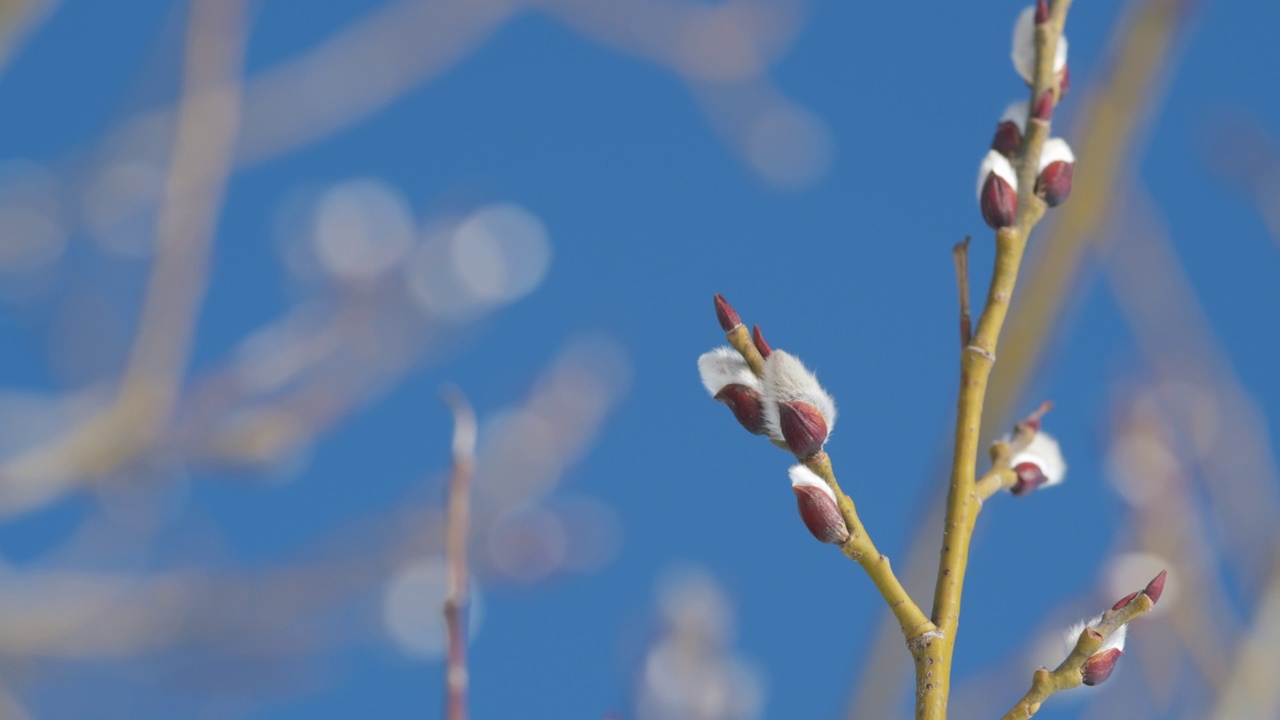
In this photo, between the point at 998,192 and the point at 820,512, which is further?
the point at 998,192

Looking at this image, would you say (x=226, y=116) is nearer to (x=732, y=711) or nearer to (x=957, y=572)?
(x=732, y=711)

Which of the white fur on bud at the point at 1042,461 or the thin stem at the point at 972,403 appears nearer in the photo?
the thin stem at the point at 972,403

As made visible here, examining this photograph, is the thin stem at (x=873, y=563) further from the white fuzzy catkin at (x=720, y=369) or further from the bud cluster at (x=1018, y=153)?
the bud cluster at (x=1018, y=153)

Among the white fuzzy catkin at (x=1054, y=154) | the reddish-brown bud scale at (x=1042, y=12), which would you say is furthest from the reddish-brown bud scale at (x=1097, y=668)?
the reddish-brown bud scale at (x=1042, y=12)

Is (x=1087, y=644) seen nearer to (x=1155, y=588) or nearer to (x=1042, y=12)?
(x=1155, y=588)

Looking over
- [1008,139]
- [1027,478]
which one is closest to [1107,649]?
[1027,478]

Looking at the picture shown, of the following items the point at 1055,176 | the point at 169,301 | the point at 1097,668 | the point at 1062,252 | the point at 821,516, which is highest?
the point at 169,301

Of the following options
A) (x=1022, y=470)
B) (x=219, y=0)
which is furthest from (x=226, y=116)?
(x=1022, y=470)
